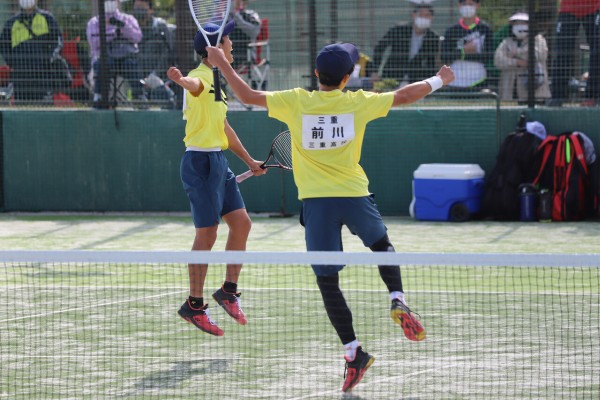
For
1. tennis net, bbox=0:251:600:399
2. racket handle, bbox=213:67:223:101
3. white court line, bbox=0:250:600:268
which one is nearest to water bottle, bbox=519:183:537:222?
tennis net, bbox=0:251:600:399

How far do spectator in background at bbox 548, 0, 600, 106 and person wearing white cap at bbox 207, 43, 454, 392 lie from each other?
7.51m

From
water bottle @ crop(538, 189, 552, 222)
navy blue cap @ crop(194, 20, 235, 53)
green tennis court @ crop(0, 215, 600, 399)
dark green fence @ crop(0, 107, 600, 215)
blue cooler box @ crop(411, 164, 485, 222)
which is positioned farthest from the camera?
dark green fence @ crop(0, 107, 600, 215)

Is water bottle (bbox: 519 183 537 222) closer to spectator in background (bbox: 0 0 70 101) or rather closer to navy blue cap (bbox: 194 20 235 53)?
spectator in background (bbox: 0 0 70 101)

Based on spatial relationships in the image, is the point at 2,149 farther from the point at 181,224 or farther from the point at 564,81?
the point at 564,81

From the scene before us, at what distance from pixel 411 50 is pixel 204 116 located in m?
6.67

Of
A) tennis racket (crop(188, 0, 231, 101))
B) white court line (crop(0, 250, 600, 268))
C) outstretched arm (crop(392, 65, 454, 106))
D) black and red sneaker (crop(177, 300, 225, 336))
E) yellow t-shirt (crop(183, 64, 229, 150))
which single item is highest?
tennis racket (crop(188, 0, 231, 101))

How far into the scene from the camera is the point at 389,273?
6.46 m

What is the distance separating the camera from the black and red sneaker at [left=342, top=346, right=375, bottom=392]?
6191 millimetres

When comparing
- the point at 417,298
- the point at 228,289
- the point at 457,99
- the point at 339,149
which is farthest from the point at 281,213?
the point at 339,149

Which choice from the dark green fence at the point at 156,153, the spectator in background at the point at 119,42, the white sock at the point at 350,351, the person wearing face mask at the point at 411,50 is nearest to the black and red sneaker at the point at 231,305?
the white sock at the point at 350,351

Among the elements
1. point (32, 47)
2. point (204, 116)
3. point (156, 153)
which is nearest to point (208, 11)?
point (204, 116)

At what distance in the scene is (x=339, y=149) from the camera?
6.35 metres

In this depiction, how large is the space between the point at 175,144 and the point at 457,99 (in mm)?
3607

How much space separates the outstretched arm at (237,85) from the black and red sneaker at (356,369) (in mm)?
1476
